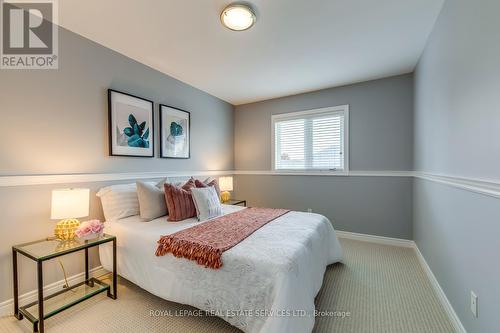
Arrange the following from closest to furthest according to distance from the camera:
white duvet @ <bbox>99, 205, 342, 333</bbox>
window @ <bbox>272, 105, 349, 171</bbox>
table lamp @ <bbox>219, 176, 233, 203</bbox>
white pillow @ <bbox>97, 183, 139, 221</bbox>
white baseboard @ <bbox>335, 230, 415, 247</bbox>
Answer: white duvet @ <bbox>99, 205, 342, 333</bbox>
white pillow @ <bbox>97, 183, 139, 221</bbox>
white baseboard @ <bbox>335, 230, 415, 247</bbox>
window @ <bbox>272, 105, 349, 171</bbox>
table lamp @ <bbox>219, 176, 233, 203</bbox>

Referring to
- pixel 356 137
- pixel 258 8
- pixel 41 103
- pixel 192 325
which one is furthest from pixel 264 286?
pixel 356 137

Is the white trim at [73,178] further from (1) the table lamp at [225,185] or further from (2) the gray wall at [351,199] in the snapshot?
(2) the gray wall at [351,199]

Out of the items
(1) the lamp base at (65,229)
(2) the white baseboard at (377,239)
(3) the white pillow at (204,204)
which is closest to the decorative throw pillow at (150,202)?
(3) the white pillow at (204,204)

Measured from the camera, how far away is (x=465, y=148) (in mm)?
1489

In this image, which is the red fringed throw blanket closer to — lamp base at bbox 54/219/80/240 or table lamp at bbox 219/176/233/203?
lamp base at bbox 54/219/80/240

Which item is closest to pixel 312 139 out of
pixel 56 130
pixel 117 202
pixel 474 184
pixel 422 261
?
pixel 422 261

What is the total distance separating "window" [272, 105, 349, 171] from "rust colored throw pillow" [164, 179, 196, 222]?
2.20 meters

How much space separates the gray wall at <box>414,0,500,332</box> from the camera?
3.83 ft

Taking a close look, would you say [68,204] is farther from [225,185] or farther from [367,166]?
[367,166]

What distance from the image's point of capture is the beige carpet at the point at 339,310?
1.65 m

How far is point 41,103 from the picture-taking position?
2016 mm

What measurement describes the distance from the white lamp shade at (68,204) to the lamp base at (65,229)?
0.14 m

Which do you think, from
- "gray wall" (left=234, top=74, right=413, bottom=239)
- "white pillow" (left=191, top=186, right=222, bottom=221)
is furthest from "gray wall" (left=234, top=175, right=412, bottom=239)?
"white pillow" (left=191, top=186, right=222, bottom=221)

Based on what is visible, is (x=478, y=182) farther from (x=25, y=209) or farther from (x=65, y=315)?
(x=25, y=209)
